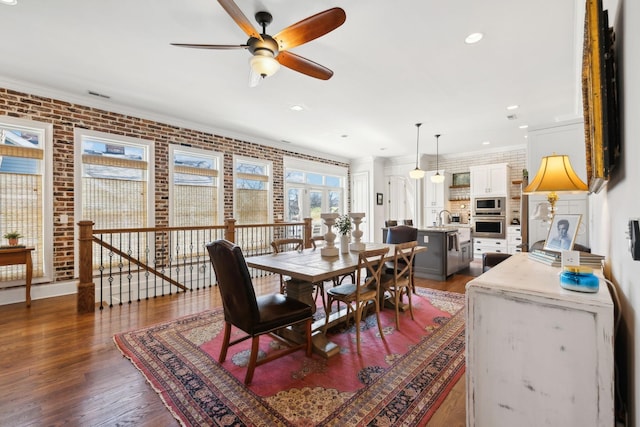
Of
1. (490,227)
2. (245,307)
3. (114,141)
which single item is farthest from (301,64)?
(490,227)

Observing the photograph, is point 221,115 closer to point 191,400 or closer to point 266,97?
point 266,97

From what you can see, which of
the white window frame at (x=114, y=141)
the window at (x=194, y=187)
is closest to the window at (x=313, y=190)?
the window at (x=194, y=187)

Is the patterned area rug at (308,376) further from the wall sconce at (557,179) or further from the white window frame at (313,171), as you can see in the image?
the white window frame at (313,171)

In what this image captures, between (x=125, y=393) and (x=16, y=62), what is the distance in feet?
12.7

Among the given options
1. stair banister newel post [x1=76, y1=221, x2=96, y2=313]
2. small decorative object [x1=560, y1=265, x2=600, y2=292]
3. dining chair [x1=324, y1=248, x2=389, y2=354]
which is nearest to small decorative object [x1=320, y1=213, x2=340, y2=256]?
dining chair [x1=324, y1=248, x2=389, y2=354]

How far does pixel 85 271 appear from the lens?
3613mm

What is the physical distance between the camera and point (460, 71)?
3.46 m

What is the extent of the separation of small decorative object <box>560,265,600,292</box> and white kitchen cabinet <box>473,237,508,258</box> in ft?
22.1

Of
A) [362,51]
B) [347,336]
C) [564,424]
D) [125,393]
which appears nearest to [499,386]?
[564,424]

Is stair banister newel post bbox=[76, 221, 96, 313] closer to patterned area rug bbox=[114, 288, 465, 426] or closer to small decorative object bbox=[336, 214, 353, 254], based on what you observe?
patterned area rug bbox=[114, 288, 465, 426]

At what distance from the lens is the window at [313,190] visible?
7486mm

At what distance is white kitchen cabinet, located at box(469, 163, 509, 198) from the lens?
7.02m

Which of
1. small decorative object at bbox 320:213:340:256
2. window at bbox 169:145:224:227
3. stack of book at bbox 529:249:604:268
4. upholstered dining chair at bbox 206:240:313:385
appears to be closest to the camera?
stack of book at bbox 529:249:604:268

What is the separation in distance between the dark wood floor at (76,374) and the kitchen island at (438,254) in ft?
10.3
